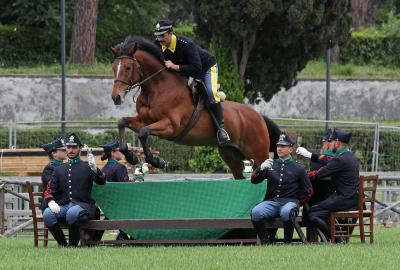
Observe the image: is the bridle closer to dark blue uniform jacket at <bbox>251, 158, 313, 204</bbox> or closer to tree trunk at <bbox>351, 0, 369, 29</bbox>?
dark blue uniform jacket at <bbox>251, 158, 313, 204</bbox>

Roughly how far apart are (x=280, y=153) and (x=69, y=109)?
2417 centimetres

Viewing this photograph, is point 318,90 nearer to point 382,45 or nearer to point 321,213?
point 382,45

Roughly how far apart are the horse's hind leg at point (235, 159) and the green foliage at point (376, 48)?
104 ft

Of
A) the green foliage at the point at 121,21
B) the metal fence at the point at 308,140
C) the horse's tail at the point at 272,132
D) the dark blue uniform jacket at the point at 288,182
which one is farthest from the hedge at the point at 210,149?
the dark blue uniform jacket at the point at 288,182

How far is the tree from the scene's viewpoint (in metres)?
34.1

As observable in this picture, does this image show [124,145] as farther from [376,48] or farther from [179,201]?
[376,48]

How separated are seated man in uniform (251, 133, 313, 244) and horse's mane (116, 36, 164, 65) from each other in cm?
198

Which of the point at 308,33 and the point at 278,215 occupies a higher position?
the point at 308,33

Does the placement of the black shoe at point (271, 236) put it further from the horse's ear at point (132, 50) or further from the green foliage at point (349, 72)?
the green foliage at point (349, 72)

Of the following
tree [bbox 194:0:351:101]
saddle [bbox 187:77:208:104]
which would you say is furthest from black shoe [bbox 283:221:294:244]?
tree [bbox 194:0:351:101]

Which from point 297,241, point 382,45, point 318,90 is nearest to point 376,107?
point 318,90

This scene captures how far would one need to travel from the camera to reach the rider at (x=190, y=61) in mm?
18297

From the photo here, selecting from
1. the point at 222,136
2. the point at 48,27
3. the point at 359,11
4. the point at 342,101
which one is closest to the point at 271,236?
the point at 222,136

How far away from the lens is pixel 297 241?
1862cm
